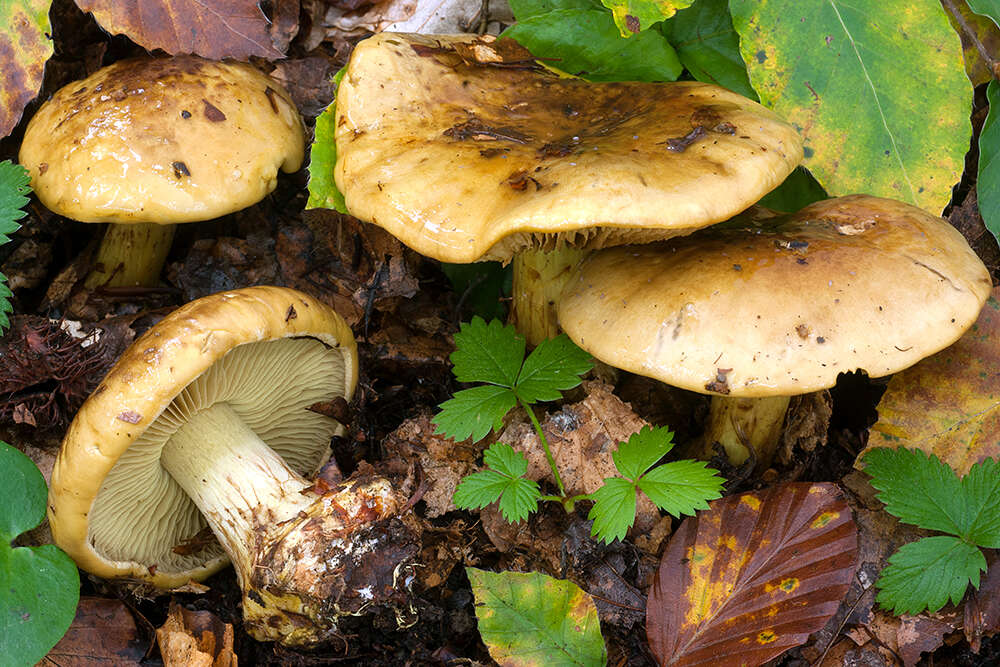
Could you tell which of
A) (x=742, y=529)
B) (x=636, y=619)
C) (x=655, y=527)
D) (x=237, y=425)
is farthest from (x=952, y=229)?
(x=237, y=425)

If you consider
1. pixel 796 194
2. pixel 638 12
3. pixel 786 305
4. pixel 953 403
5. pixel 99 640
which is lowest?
pixel 99 640

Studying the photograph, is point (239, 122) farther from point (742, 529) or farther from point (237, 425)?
point (742, 529)

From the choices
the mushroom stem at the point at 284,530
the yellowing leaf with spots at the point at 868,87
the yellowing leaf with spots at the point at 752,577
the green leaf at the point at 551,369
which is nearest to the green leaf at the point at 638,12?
the yellowing leaf with spots at the point at 868,87

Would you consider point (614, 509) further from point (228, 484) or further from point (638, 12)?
point (638, 12)

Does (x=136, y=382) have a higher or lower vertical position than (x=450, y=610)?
higher

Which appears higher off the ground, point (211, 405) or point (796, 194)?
point (796, 194)

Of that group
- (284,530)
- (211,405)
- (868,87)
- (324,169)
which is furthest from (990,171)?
(211,405)

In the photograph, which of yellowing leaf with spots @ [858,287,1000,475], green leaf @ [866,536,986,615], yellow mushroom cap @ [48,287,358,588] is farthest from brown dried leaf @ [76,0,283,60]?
green leaf @ [866,536,986,615]
